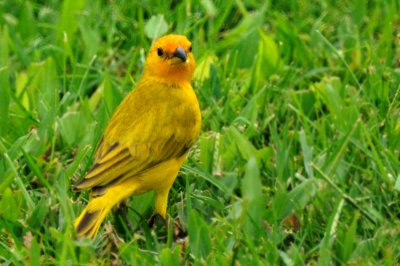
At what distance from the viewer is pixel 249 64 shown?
18.8ft

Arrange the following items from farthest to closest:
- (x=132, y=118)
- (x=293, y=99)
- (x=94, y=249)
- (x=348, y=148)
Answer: (x=293, y=99) → (x=348, y=148) → (x=132, y=118) → (x=94, y=249)

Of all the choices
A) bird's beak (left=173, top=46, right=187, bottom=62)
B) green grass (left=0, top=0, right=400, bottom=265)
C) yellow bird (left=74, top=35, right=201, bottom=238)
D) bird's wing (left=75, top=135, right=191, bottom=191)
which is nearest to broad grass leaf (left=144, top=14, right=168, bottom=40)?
green grass (left=0, top=0, right=400, bottom=265)

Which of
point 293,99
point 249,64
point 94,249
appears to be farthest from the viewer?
point 249,64

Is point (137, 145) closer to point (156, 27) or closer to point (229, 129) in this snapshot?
point (229, 129)

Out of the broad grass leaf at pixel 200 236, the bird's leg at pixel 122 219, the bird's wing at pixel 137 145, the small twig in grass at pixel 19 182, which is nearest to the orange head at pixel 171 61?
the bird's wing at pixel 137 145

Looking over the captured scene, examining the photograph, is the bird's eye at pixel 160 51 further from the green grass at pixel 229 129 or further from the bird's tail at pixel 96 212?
the bird's tail at pixel 96 212

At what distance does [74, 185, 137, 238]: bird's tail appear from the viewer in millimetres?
3971

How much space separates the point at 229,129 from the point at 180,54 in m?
0.42

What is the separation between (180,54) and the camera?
458cm

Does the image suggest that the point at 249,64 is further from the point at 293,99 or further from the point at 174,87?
the point at 174,87

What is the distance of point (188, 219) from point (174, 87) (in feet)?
2.41

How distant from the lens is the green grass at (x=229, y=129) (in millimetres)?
4074

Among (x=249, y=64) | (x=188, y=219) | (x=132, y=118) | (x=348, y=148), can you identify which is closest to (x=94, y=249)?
(x=188, y=219)

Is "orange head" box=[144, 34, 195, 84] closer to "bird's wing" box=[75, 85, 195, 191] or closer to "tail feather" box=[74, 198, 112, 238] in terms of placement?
"bird's wing" box=[75, 85, 195, 191]
